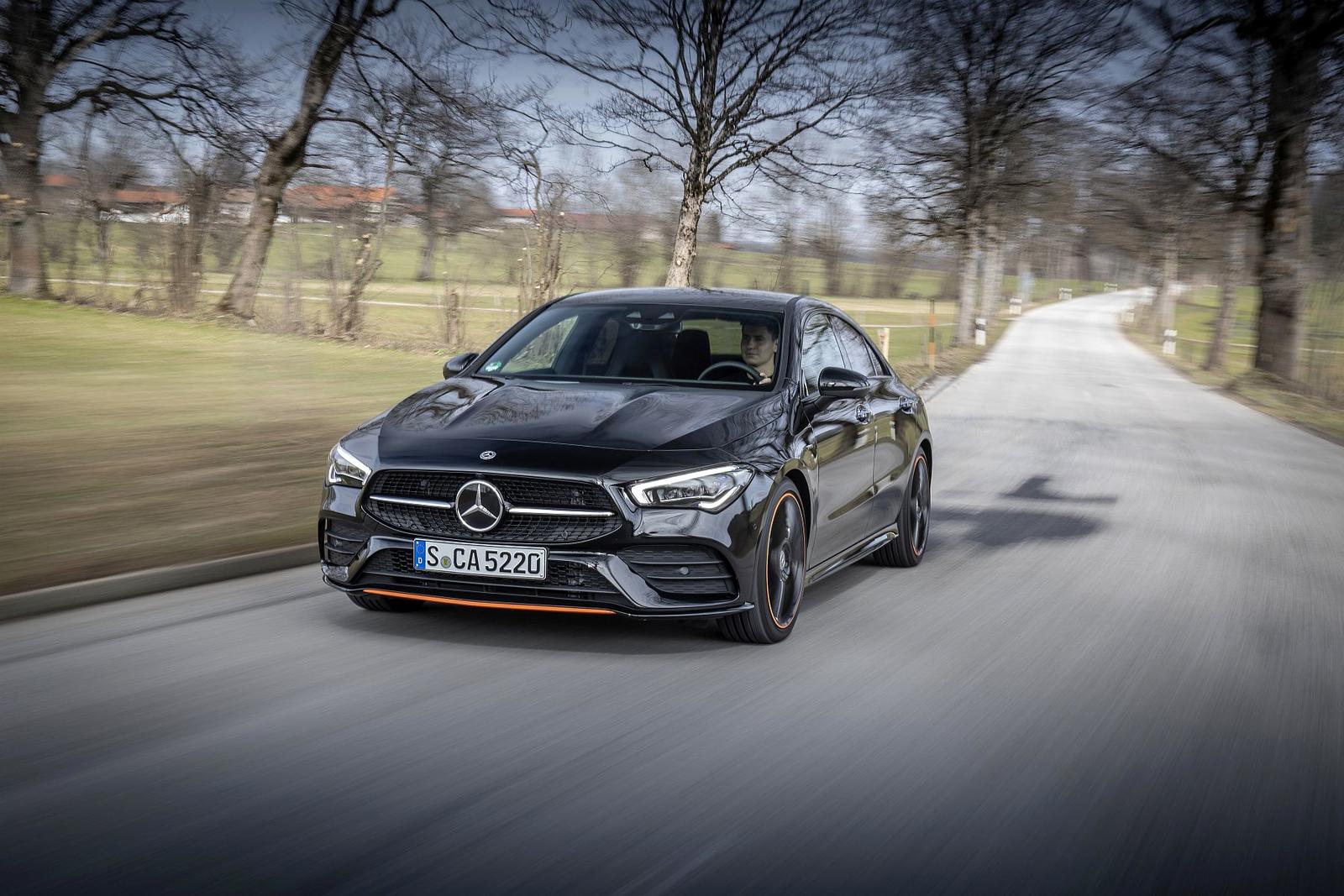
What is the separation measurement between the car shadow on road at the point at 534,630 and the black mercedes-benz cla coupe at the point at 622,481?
0.45 feet

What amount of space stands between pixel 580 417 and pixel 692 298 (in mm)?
1600

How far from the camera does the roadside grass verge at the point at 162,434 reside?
8242mm

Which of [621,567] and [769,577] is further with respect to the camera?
[769,577]

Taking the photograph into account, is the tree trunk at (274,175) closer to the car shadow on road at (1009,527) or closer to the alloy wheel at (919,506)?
the car shadow on road at (1009,527)

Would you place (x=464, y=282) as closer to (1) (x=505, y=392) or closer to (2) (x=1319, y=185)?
(2) (x=1319, y=185)

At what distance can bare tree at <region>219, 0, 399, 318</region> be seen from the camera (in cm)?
2906

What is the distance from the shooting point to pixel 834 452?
6.87 meters

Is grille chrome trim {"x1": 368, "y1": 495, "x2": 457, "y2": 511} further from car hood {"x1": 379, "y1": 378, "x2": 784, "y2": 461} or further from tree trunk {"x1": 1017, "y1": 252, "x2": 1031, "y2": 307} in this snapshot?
tree trunk {"x1": 1017, "y1": 252, "x2": 1031, "y2": 307}

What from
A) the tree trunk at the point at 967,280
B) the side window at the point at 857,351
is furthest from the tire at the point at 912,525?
the tree trunk at the point at 967,280

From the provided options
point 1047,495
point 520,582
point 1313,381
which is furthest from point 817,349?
point 1313,381

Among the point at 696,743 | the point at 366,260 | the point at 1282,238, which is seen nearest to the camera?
the point at 696,743

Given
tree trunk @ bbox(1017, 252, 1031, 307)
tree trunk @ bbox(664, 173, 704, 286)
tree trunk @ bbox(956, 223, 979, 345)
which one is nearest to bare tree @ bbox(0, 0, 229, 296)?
tree trunk @ bbox(664, 173, 704, 286)

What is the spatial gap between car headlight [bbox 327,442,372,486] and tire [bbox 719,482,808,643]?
161 cm

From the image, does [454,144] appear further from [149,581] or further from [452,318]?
[149,581]
